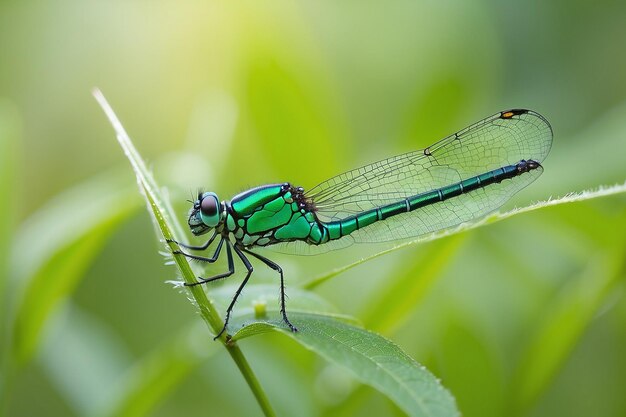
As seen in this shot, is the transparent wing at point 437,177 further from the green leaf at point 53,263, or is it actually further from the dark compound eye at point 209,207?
the green leaf at point 53,263

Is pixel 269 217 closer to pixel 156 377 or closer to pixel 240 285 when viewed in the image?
pixel 240 285

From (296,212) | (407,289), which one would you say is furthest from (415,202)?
(407,289)

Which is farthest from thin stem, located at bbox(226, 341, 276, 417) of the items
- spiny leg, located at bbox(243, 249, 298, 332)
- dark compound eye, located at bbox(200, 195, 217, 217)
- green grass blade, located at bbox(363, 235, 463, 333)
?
dark compound eye, located at bbox(200, 195, 217, 217)

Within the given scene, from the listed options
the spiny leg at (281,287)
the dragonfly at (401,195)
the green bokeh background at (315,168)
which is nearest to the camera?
the spiny leg at (281,287)

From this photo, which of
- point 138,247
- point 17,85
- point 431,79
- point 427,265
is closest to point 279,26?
point 431,79

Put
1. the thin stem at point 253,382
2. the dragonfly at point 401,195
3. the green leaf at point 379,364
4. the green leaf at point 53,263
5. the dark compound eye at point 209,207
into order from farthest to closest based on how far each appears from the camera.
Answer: the dragonfly at point 401,195 → the dark compound eye at point 209,207 → the green leaf at point 53,263 → the thin stem at point 253,382 → the green leaf at point 379,364

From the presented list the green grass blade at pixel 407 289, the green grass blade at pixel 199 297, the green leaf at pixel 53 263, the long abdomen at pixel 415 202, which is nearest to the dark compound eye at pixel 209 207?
the green leaf at pixel 53 263

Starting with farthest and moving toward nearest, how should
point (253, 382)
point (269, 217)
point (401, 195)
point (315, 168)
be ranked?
point (401, 195) < point (315, 168) < point (269, 217) < point (253, 382)
